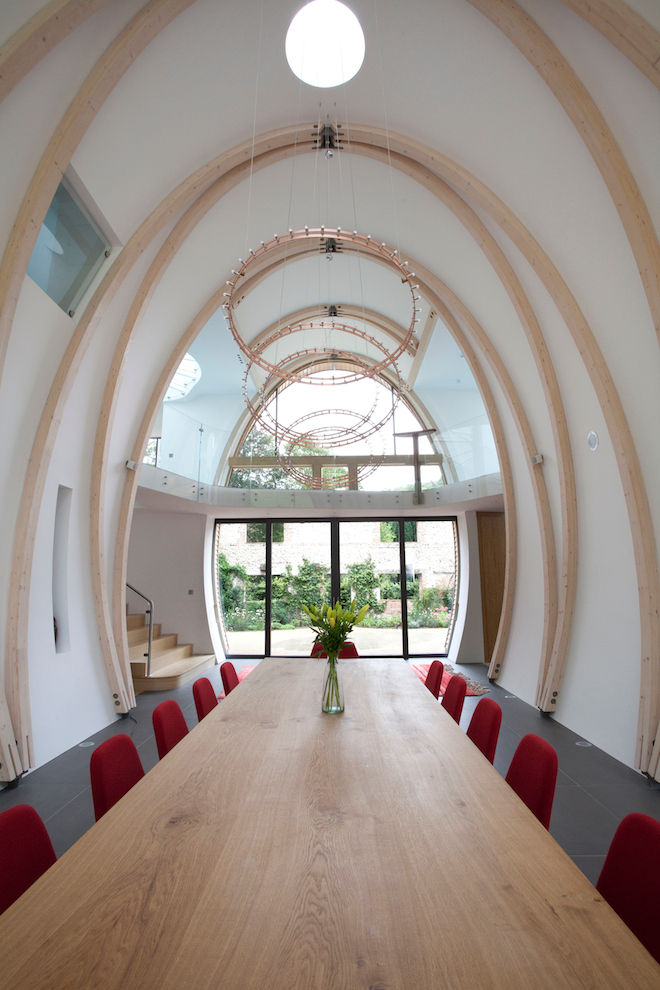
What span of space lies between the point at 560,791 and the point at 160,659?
273 inches

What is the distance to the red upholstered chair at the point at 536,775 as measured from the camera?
241 centimetres

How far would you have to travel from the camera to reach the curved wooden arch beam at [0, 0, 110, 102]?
3.26 m

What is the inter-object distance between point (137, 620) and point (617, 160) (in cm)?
965

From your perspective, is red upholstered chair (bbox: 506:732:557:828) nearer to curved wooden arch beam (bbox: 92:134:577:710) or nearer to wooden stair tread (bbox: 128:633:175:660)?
curved wooden arch beam (bbox: 92:134:577:710)

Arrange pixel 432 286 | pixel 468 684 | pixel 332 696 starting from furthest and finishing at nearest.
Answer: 1. pixel 468 684
2. pixel 432 286
3. pixel 332 696

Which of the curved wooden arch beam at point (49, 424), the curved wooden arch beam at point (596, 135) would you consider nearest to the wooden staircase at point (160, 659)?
the curved wooden arch beam at point (49, 424)

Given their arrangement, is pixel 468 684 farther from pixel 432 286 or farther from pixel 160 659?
pixel 432 286

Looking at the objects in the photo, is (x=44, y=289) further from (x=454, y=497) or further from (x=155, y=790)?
(x=454, y=497)

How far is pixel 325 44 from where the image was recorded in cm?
507

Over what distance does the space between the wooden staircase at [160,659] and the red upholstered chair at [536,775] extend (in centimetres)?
689

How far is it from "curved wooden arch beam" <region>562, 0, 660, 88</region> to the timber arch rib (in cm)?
51

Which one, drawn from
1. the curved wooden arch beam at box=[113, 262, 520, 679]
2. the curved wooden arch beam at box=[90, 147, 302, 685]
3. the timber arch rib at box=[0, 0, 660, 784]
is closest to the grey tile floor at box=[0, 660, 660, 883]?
the timber arch rib at box=[0, 0, 660, 784]

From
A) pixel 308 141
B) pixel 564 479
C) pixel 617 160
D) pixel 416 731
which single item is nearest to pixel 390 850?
pixel 416 731

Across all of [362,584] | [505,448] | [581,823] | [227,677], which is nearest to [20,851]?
[227,677]
